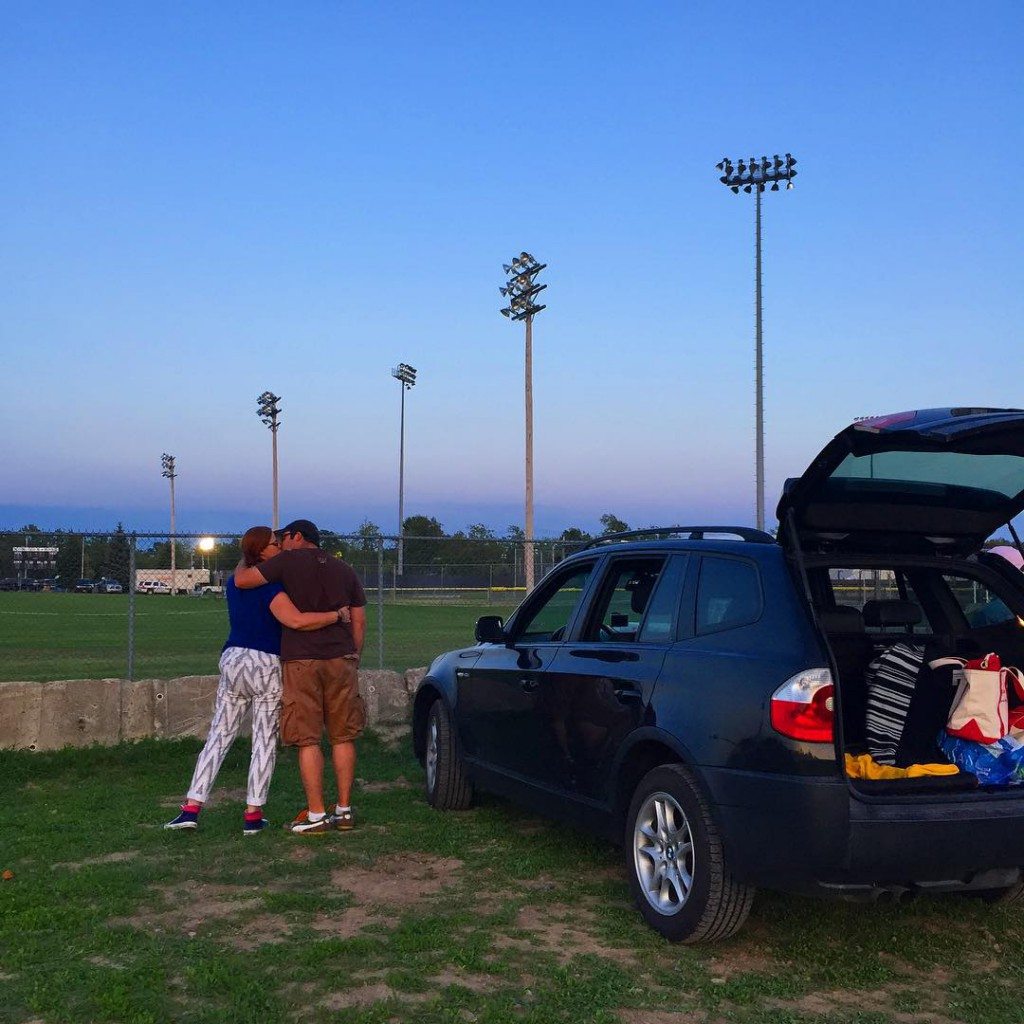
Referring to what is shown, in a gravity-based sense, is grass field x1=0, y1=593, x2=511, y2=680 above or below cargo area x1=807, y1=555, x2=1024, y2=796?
below

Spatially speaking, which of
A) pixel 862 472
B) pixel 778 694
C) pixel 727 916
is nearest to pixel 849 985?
pixel 727 916

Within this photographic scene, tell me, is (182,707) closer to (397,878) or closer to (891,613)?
(397,878)

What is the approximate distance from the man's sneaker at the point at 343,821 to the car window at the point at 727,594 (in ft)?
9.81

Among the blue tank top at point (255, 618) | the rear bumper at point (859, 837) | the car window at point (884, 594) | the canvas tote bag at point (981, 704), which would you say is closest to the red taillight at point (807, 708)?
the rear bumper at point (859, 837)

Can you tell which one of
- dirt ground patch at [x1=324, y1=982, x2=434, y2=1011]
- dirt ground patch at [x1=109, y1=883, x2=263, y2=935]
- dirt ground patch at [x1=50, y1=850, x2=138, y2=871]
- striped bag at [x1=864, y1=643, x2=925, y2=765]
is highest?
striped bag at [x1=864, y1=643, x2=925, y2=765]

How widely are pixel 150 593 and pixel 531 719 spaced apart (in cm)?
651

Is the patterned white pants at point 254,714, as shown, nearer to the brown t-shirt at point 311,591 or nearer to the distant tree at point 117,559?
the brown t-shirt at point 311,591

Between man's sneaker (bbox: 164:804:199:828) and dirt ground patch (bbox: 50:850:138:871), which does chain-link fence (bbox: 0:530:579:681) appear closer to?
man's sneaker (bbox: 164:804:199:828)

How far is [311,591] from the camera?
276 inches

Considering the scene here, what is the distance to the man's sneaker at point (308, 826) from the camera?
6.90 metres

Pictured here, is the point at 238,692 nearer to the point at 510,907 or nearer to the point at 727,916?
the point at 510,907

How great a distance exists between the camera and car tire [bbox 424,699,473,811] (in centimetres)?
746

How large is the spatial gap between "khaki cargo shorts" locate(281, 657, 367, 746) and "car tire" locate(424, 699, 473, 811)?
61 centimetres

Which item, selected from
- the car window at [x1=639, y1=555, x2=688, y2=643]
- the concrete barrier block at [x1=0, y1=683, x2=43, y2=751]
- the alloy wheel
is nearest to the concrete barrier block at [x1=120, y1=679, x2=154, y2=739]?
the concrete barrier block at [x1=0, y1=683, x2=43, y2=751]
